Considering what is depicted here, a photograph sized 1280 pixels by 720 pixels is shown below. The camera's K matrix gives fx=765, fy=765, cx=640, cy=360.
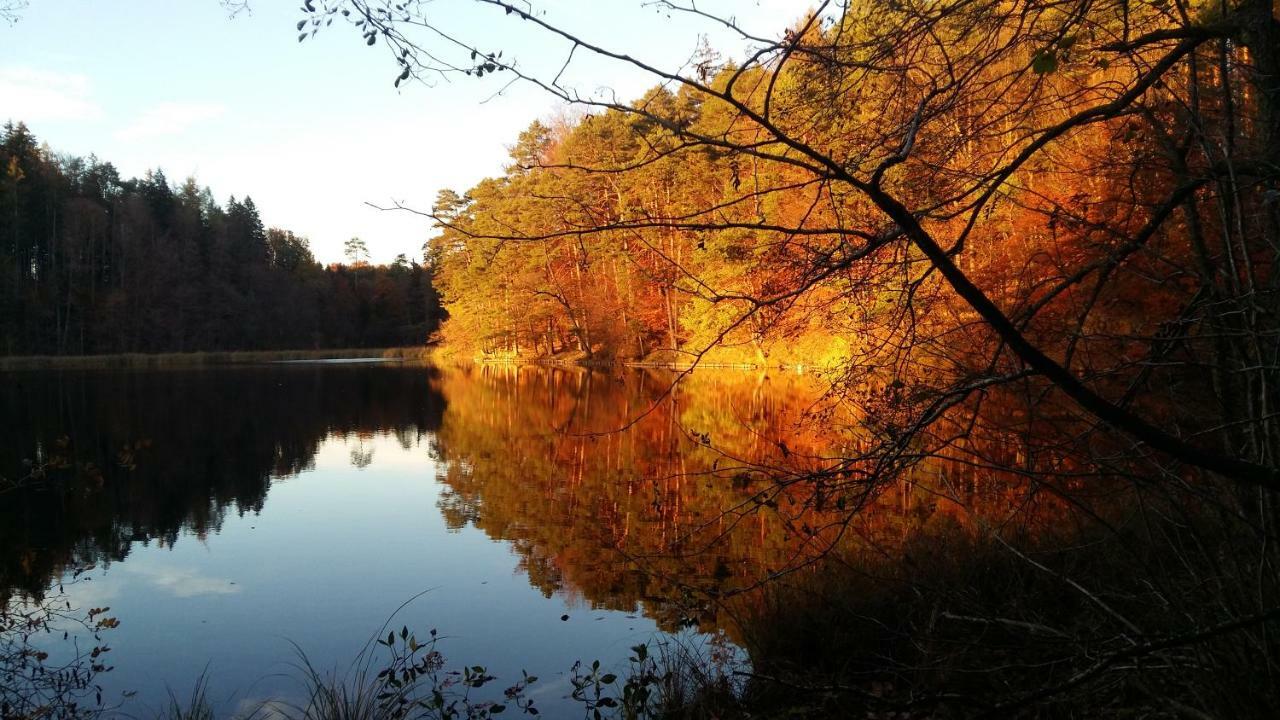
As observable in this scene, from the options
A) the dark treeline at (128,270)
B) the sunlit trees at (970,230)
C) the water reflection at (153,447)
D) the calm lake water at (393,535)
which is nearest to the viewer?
the sunlit trees at (970,230)

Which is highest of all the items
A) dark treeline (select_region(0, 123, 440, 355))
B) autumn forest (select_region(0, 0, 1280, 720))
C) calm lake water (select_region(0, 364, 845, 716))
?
dark treeline (select_region(0, 123, 440, 355))

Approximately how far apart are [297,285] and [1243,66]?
238 ft

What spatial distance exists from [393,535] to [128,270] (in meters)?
55.0

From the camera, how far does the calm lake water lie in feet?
18.2

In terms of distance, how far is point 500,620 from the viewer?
6.14m

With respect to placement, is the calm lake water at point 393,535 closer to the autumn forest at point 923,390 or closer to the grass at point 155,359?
the autumn forest at point 923,390

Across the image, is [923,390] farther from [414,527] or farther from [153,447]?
[153,447]

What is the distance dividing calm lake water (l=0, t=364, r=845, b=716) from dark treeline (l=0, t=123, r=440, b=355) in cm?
3678

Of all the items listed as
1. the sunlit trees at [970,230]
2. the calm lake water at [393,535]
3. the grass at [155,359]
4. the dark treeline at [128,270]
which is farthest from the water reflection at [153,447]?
the dark treeline at [128,270]

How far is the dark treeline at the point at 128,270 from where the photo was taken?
48188 millimetres

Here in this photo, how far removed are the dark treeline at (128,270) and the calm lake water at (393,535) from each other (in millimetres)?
36775

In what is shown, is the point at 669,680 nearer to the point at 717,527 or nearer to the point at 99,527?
the point at 717,527

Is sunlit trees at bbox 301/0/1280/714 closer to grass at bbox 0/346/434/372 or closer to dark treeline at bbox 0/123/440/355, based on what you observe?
grass at bbox 0/346/434/372

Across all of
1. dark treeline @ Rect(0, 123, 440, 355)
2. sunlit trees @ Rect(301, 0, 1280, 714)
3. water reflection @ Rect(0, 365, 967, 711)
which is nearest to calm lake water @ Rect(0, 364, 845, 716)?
water reflection @ Rect(0, 365, 967, 711)
